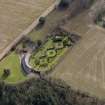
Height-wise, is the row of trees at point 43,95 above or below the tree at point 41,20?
below

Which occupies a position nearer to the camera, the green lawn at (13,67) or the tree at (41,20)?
→ the green lawn at (13,67)

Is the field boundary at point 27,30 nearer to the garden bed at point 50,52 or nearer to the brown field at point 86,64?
the garden bed at point 50,52

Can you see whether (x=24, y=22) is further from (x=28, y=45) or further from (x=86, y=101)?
(x=86, y=101)

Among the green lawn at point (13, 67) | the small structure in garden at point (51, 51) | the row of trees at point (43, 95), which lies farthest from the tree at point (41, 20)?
the row of trees at point (43, 95)

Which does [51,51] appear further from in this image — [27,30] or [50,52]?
[27,30]

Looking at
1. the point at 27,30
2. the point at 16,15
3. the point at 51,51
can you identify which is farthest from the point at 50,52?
the point at 16,15

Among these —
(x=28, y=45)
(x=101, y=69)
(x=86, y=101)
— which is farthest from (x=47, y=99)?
(x=28, y=45)
